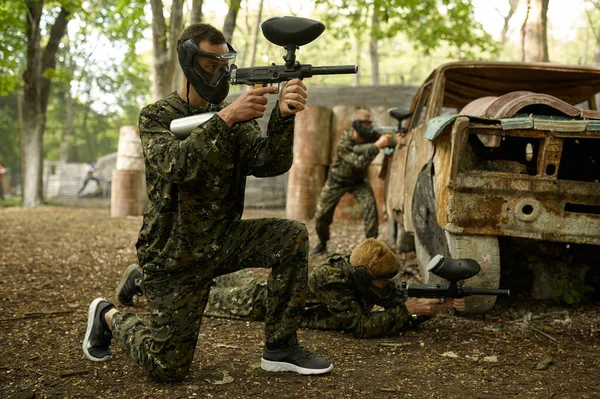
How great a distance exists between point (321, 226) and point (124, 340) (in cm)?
425

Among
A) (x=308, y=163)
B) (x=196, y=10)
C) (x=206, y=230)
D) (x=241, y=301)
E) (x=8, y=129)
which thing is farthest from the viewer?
(x=8, y=129)

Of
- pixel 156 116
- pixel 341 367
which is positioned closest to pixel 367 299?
pixel 341 367

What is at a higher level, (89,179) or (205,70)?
(205,70)

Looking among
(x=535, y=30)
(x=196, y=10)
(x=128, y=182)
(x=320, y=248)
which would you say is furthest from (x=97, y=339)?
(x=128, y=182)

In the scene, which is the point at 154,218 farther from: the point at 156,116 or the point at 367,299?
the point at 367,299

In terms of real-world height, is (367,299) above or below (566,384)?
above

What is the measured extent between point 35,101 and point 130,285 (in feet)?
37.4

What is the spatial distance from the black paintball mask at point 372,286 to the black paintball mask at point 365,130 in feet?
11.1

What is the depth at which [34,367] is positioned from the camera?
9.59 ft

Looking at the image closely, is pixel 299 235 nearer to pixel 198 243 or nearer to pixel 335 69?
pixel 198 243

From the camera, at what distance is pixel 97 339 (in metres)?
3.09

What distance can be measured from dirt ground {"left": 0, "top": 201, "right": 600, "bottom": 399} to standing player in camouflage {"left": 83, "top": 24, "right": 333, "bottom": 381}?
7.2 inches

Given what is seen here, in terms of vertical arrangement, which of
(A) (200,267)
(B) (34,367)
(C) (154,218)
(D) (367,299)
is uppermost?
(C) (154,218)

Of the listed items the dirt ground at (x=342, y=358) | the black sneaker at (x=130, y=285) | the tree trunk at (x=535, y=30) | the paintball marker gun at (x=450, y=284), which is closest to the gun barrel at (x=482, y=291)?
the paintball marker gun at (x=450, y=284)
